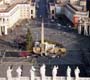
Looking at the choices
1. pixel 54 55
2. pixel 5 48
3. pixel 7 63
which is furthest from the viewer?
pixel 5 48

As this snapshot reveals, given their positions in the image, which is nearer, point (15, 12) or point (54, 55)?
point (54, 55)

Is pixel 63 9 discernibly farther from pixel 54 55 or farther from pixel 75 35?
pixel 54 55

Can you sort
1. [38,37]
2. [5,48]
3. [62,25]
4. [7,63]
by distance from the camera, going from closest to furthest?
1. [7,63]
2. [5,48]
3. [38,37]
4. [62,25]

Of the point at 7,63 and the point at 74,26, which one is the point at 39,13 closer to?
the point at 74,26

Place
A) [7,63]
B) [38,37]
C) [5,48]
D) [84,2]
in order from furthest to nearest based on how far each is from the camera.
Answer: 1. [84,2]
2. [38,37]
3. [5,48]
4. [7,63]

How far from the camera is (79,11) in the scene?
52.7m

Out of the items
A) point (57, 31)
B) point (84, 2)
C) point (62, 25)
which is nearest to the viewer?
point (57, 31)

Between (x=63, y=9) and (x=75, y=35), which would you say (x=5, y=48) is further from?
(x=63, y=9)

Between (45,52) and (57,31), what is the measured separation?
37.6 ft

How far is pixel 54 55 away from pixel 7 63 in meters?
4.66

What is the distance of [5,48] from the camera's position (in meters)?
39.7

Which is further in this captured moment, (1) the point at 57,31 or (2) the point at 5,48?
(1) the point at 57,31

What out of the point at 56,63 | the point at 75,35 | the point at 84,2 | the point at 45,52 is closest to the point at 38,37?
the point at 75,35

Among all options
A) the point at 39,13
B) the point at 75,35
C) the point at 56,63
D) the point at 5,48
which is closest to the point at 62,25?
the point at 75,35
